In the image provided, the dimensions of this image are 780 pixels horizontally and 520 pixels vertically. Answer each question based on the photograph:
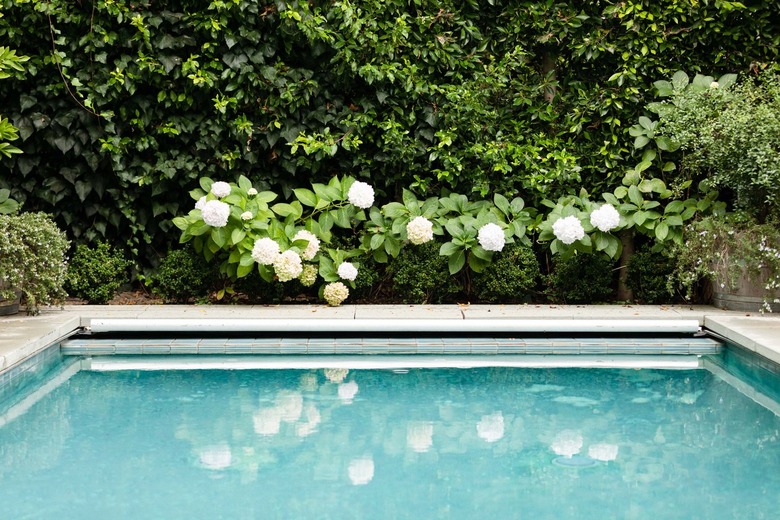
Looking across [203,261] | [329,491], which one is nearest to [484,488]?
[329,491]

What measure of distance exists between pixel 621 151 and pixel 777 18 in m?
1.51

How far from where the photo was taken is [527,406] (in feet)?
15.3

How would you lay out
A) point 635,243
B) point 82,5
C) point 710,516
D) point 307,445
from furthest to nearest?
point 635,243 → point 82,5 → point 307,445 → point 710,516

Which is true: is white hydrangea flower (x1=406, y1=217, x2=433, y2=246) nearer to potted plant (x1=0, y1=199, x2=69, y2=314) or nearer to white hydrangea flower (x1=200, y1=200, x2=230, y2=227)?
white hydrangea flower (x1=200, y1=200, x2=230, y2=227)

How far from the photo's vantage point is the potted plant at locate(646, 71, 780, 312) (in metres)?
5.99

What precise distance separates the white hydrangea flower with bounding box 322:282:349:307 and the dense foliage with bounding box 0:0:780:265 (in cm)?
95

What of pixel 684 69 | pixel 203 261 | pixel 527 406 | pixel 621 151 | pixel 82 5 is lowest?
pixel 527 406

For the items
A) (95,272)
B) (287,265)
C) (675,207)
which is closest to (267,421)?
(287,265)

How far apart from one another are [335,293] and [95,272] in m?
1.79

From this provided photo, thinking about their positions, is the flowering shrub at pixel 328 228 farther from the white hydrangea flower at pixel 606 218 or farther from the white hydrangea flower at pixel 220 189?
the white hydrangea flower at pixel 606 218

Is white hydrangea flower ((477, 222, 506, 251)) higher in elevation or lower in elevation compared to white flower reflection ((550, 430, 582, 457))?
higher

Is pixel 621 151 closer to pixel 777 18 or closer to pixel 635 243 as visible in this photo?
pixel 635 243

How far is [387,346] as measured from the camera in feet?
18.9

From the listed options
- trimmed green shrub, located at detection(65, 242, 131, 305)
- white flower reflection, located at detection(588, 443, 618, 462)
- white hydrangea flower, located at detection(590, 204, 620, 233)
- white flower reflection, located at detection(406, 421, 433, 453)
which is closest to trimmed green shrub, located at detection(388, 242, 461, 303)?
white hydrangea flower, located at detection(590, 204, 620, 233)
